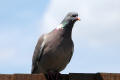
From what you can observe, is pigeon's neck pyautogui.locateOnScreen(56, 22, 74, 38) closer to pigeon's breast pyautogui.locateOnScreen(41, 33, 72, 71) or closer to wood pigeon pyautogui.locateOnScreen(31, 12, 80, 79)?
wood pigeon pyautogui.locateOnScreen(31, 12, 80, 79)

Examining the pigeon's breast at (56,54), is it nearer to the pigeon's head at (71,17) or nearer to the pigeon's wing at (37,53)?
the pigeon's wing at (37,53)

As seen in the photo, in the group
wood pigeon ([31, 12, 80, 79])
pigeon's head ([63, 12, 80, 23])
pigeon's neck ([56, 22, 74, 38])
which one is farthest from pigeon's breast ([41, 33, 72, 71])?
pigeon's head ([63, 12, 80, 23])

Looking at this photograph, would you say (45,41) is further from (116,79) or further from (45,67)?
(116,79)

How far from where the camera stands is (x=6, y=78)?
3.14 metres

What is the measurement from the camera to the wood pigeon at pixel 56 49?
17.3ft

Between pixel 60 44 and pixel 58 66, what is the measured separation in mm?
371

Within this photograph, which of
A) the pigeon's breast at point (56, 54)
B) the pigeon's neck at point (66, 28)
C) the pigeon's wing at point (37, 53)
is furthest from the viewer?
the pigeon's wing at point (37, 53)

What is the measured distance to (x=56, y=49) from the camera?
209 inches

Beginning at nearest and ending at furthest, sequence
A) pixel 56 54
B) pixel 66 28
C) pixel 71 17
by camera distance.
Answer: pixel 56 54
pixel 66 28
pixel 71 17

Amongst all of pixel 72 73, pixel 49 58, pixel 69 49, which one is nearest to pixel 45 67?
pixel 49 58

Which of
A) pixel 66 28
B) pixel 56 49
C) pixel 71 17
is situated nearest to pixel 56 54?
pixel 56 49

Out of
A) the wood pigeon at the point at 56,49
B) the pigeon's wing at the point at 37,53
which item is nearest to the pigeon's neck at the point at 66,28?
the wood pigeon at the point at 56,49

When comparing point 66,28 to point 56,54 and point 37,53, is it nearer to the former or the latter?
point 56,54

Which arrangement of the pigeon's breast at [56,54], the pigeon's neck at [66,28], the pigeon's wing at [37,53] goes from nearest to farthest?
the pigeon's breast at [56,54]
the pigeon's neck at [66,28]
the pigeon's wing at [37,53]
